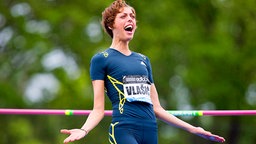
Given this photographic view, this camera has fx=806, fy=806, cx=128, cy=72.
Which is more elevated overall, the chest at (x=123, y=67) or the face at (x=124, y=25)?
the face at (x=124, y=25)

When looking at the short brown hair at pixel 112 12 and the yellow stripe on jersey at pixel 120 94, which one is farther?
the short brown hair at pixel 112 12

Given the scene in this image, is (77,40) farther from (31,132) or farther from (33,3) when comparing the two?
(31,132)

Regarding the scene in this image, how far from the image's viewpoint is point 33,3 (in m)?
23.1

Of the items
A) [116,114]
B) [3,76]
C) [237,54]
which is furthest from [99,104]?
[3,76]

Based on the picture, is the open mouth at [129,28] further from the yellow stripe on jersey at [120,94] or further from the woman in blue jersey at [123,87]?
the yellow stripe on jersey at [120,94]

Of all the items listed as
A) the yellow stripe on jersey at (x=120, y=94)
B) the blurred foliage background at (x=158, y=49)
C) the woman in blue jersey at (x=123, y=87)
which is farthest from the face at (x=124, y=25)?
the blurred foliage background at (x=158, y=49)

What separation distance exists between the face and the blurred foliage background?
1496cm

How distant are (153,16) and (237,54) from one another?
112 inches

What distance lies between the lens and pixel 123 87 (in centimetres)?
607

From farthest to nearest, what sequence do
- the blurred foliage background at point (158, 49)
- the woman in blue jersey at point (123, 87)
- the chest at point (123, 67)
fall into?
the blurred foliage background at point (158, 49), the chest at point (123, 67), the woman in blue jersey at point (123, 87)

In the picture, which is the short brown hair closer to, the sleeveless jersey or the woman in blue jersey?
the woman in blue jersey

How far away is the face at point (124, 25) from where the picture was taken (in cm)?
619

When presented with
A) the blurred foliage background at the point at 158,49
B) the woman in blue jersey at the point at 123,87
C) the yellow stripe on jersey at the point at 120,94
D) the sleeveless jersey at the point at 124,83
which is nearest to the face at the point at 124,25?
the woman in blue jersey at the point at 123,87

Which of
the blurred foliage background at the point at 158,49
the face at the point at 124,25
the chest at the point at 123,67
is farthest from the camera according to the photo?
the blurred foliage background at the point at 158,49
